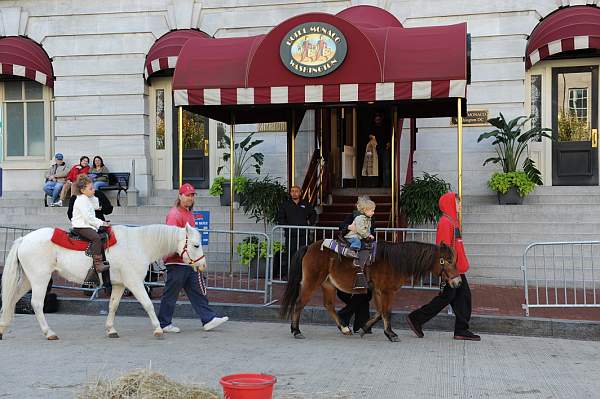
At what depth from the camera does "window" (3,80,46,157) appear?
1995 cm

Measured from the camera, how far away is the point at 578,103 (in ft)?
55.9

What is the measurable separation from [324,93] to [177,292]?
12.4 feet

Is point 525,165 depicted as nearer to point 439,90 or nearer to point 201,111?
point 439,90

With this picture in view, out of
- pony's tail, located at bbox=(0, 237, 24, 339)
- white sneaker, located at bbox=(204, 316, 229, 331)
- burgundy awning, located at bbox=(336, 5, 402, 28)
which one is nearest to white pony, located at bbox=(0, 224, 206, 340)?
pony's tail, located at bbox=(0, 237, 24, 339)

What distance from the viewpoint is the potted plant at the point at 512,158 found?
15.4m

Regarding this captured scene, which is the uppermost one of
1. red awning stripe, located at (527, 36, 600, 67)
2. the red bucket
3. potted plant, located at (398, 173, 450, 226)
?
red awning stripe, located at (527, 36, 600, 67)

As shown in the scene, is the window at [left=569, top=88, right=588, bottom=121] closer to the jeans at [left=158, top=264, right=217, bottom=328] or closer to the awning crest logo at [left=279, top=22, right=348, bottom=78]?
the awning crest logo at [left=279, top=22, right=348, bottom=78]

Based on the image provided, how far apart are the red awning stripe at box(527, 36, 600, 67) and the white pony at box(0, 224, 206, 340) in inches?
398

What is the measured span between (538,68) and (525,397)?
39.9ft

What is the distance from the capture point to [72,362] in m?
7.78

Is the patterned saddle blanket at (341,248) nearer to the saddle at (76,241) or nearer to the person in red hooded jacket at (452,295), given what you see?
the person in red hooded jacket at (452,295)

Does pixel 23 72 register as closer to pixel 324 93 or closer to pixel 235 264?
pixel 235 264

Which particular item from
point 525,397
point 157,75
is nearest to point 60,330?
point 525,397

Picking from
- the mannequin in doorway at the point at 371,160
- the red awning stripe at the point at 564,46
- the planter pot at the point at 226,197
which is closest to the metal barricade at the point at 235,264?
Result: the planter pot at the point at 226,197
